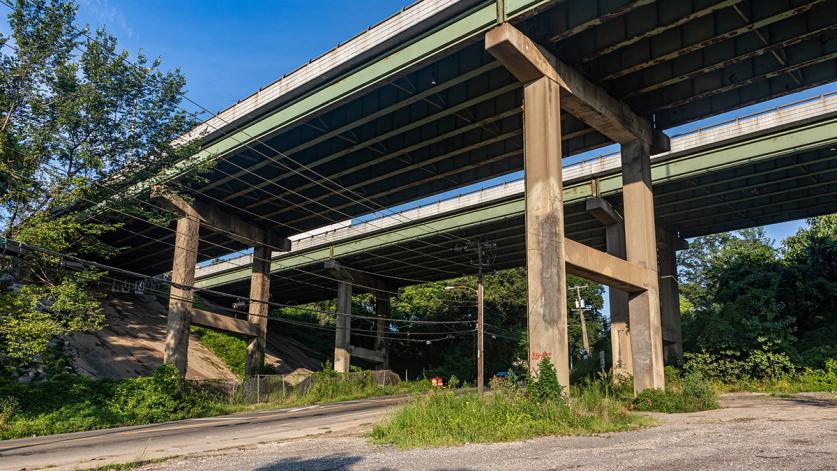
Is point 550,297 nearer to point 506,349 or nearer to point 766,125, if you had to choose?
point 766,125

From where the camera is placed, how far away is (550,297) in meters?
18.3

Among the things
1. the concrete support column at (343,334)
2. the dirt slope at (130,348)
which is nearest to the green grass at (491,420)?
the dirt slope at (130,348)

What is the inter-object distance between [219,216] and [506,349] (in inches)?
1434

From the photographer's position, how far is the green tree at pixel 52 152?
75.6ft

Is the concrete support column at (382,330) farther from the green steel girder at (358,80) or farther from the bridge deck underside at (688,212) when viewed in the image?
the green steel girder at (358,80)

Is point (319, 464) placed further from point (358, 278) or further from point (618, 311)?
point (358, 278)

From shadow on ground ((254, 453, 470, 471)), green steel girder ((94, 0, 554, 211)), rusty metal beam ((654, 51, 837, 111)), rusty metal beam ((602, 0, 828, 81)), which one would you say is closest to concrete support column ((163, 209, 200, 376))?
green steel girder ((94, 0, 554, 211))

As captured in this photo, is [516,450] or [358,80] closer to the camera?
[516,450]

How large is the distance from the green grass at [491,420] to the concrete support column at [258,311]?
2598cm

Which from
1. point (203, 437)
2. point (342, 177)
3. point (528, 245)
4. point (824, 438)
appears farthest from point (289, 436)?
point (342, 177)

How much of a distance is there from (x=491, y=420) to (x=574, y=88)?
43.5ft

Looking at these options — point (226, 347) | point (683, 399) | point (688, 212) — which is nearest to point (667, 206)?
point (688, 212)

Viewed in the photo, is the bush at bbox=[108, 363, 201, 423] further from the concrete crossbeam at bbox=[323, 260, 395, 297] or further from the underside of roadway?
the concrete crossbeam at bbox=[323, 260, 395, 297]

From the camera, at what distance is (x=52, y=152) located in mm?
24859
